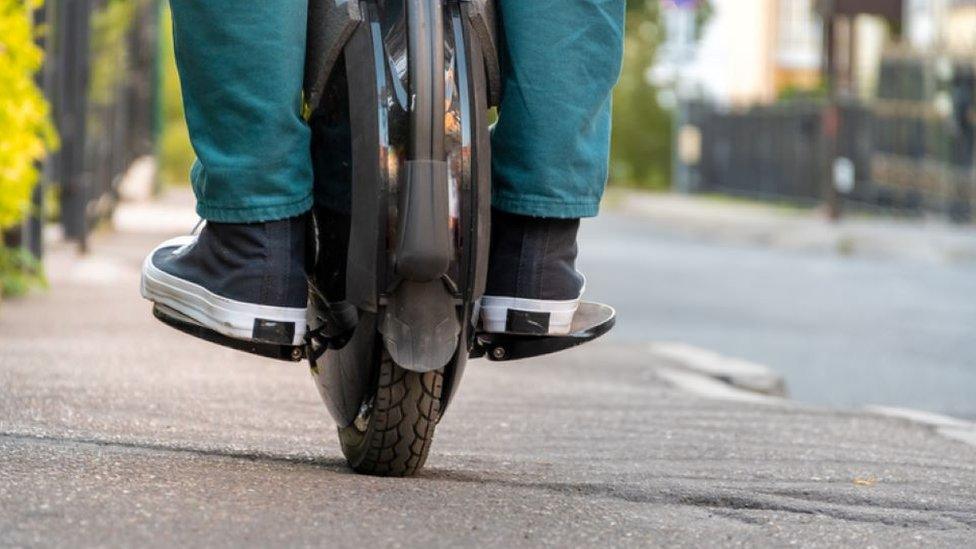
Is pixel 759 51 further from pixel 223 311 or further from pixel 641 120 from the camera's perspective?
pixel 223 311

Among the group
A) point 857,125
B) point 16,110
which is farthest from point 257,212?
point 857,125

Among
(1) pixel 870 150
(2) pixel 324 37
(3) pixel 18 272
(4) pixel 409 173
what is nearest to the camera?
(4) pixel 409 173

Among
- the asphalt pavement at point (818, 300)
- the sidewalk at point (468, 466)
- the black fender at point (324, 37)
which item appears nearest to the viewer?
the sidewalk at point (468, 466)

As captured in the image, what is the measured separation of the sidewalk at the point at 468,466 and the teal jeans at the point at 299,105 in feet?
1.62

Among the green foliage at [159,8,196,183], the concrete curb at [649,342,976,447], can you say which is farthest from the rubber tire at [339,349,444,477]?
the green foliage at [159,8,196,183]

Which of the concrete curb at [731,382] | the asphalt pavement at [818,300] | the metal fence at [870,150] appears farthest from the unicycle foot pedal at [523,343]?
the metal fence at [870,150]

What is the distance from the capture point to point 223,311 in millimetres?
3096

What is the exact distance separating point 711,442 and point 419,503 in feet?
4.91

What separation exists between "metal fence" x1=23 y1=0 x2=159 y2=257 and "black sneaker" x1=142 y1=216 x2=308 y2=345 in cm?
520

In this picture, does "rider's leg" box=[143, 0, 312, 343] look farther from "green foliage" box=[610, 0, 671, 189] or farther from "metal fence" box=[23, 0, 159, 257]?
"green foliage" box=[610, 0, 671, 189]

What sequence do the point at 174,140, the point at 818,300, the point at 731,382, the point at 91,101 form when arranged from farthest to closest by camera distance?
the point at 174,140
the point at 91,101
the point at 818,300
the point at 731,382

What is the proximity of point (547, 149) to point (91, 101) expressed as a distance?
401 inches

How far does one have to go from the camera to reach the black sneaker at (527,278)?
3.20 metres

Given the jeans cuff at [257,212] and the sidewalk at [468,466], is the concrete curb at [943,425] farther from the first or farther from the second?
the jeans cuff at [257,212]
